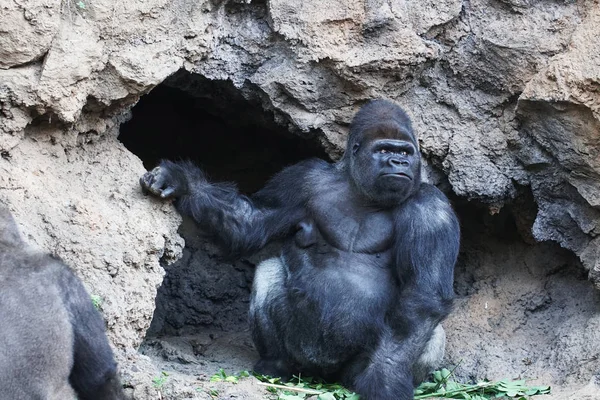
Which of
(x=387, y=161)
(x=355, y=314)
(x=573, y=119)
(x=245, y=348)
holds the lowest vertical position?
(x=245, y=348)

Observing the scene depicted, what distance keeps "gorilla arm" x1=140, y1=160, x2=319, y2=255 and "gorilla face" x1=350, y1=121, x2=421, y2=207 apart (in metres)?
0.40

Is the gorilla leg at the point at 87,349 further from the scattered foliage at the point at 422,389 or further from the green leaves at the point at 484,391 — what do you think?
the green leaves at the point at 484,391

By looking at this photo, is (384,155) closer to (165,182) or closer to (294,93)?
(294,93)

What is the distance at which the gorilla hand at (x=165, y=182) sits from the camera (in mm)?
5895

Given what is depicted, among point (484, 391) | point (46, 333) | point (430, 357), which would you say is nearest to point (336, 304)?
point (430, 357)

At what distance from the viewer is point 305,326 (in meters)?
6.00

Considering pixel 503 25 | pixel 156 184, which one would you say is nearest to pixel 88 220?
pixel 156 184

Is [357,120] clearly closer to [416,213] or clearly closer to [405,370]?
[416,213]

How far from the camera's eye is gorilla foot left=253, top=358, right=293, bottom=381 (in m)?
6.09

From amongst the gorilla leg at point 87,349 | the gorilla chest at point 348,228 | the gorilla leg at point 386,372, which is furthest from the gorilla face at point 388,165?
the gorilla leg at point 87,349

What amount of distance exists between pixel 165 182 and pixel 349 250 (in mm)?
1043

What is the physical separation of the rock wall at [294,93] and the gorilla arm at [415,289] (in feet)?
2.17

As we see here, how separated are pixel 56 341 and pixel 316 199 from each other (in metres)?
2.32

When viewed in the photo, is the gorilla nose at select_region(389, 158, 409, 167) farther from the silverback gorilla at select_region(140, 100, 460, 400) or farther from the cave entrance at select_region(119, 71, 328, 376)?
the cave entrance at select_region(119, 71, 328, 376)
